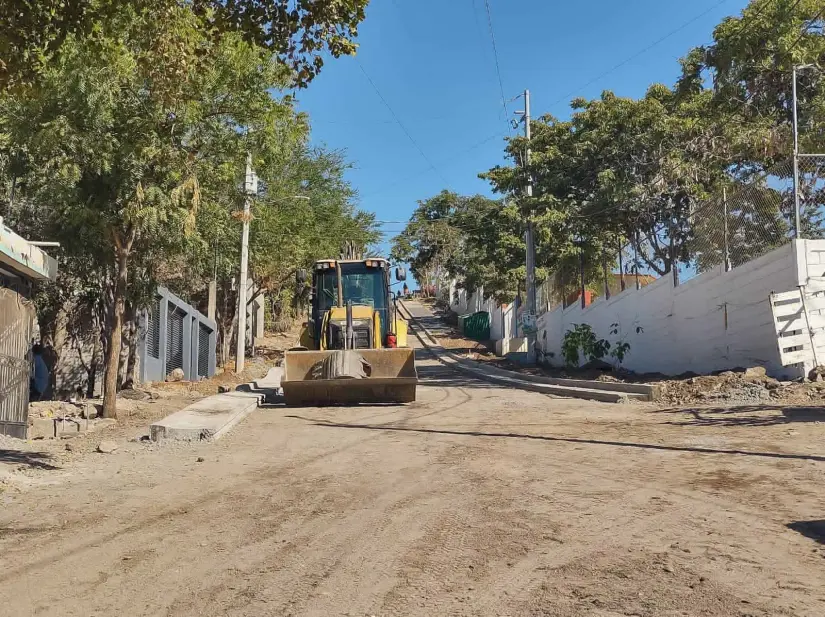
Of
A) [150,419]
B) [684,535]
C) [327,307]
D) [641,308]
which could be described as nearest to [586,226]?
[641,308]

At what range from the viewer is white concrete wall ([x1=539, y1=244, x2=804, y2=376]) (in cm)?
1487

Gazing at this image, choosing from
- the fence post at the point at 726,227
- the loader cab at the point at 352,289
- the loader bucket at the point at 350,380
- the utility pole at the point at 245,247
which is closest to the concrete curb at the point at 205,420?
the loader bucket at the point at 350,380

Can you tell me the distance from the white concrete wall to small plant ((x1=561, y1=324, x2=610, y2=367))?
1.62ft

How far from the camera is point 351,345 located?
16.0 meters

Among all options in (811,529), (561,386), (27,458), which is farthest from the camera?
(561,386)

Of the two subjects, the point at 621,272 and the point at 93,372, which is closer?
the point at 93,372

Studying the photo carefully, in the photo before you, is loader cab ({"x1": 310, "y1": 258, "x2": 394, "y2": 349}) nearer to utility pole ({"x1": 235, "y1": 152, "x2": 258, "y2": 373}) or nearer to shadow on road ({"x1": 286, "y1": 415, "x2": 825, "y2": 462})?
utility pole ({"x1": 235, "y1": 152, "x2": 258, "y2": 373})

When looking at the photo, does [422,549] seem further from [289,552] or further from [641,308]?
[641,308]

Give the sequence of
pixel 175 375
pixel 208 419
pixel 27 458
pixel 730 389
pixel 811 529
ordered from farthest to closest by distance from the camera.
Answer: pixel 175 375, pixel 730 389, pixel 208 419, pixel 27 458, pixel 811 529

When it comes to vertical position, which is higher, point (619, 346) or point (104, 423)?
point (619, 346)

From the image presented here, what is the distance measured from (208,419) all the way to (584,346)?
14694 millimetres

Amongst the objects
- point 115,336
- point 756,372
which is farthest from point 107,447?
point 756,372

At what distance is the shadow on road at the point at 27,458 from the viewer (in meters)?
8.88

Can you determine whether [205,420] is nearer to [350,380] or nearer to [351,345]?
[350,380]
